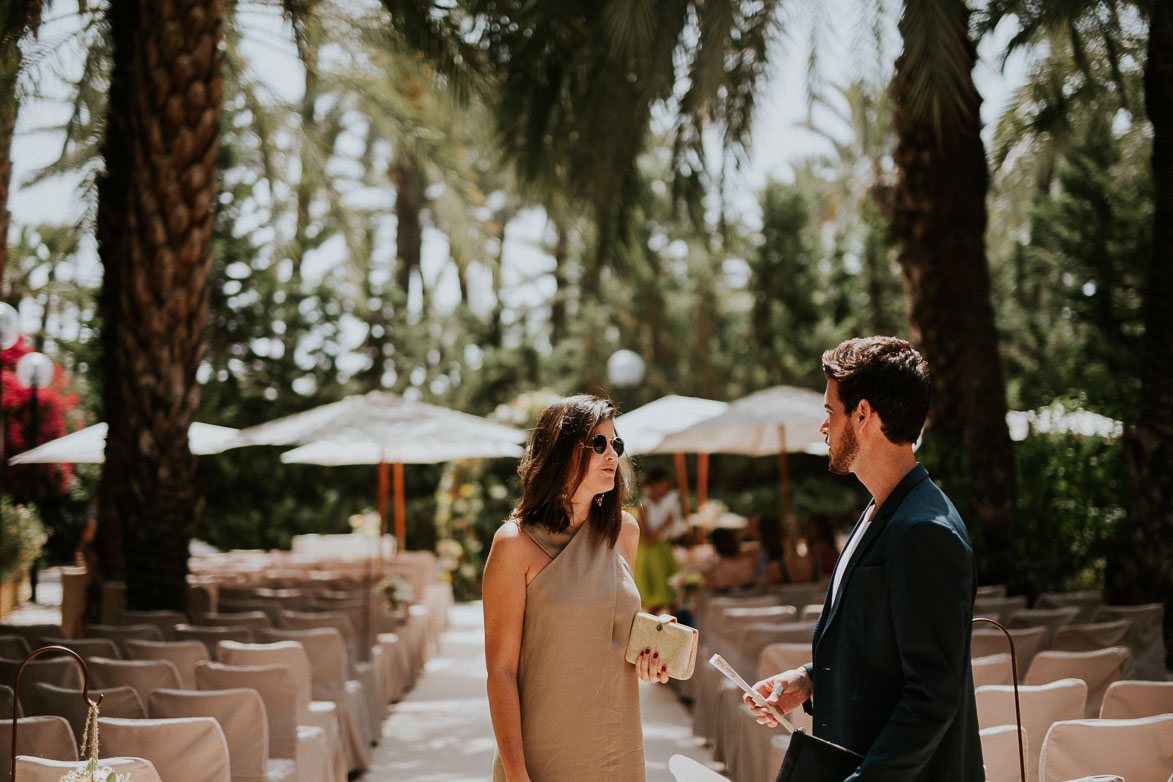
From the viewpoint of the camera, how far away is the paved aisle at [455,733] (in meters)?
7.18

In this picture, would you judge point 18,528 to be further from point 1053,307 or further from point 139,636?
point 1053,307

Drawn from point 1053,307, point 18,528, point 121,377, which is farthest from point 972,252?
point 1053,307

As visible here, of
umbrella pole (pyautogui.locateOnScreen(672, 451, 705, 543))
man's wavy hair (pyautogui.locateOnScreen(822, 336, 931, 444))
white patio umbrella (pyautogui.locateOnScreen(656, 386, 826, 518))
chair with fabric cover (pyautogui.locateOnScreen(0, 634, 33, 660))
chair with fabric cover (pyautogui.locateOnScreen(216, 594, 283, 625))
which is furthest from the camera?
umbrella pole (pyautogui.locateOnScreen(672, 451, 705, 543))

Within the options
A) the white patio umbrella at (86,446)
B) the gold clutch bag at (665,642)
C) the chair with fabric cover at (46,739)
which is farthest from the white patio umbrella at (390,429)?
the gold clutch bag at (665,642)

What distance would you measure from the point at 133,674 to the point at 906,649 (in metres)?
4.46

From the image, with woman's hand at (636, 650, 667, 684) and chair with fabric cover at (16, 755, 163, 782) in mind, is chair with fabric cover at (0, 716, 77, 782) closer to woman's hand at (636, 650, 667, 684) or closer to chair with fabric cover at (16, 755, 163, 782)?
chair with fabric cover at (16, 755, 163, 782)

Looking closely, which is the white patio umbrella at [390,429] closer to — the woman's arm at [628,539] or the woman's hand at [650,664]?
the woman's arm at [628,539]

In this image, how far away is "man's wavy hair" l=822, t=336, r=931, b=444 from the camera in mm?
2424

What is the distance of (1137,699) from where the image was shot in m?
4.37

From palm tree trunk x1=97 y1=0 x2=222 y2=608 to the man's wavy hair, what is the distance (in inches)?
278

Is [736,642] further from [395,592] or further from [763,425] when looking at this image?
[763,425]

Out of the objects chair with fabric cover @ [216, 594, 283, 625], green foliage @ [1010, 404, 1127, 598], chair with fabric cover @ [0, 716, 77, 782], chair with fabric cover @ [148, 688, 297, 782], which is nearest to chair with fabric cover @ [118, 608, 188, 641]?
chair with fabric cover @ [216, 594, 283, 625]

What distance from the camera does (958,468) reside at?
1012cm

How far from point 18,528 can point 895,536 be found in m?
15.3
